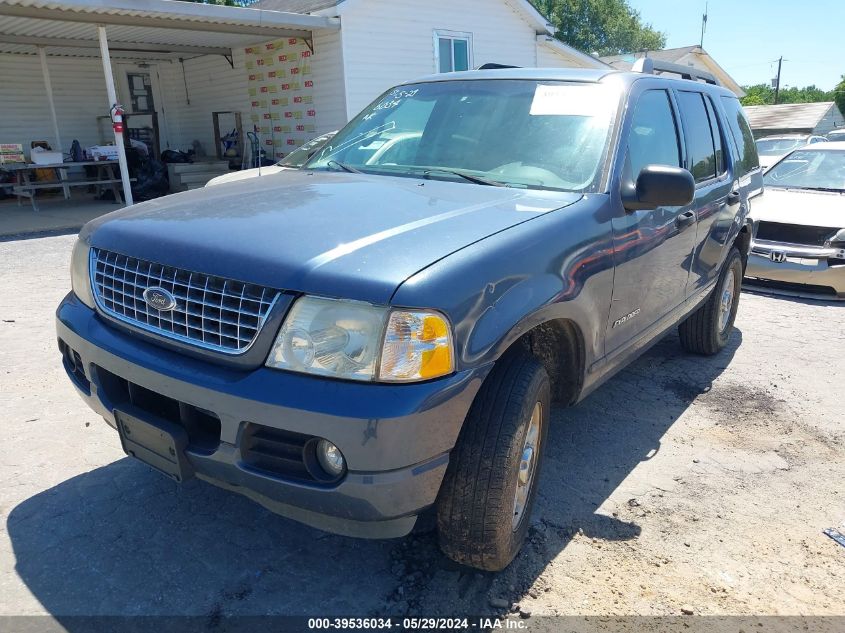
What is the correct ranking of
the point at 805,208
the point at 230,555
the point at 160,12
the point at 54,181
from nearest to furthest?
the point at 230,555 → the point at 805,208 → the point at 160,12 → the point at 54,181

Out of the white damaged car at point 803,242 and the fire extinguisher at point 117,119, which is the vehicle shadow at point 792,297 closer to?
the white damaged car at point 803,242

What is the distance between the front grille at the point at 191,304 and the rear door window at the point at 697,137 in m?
3.00

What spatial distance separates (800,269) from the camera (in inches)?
274

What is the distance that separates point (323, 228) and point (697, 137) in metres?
2.94

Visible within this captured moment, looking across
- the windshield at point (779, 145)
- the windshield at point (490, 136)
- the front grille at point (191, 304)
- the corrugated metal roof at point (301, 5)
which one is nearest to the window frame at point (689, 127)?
the windshield at point (490, 136)

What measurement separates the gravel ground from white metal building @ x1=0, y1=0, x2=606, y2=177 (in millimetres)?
9477

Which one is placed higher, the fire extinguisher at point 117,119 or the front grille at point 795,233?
the fire extinguisher at point 117,119

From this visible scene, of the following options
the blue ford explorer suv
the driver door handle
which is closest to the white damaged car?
the driver door handle

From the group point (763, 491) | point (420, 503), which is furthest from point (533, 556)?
point (763, 491)

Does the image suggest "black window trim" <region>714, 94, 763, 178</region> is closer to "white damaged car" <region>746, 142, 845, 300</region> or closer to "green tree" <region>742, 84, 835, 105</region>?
"white damaged car" <region>746, 142, 845, 300</region>

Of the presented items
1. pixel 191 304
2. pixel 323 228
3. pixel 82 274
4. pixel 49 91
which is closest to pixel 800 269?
pixel 323 228

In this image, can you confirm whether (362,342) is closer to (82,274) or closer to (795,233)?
(82,274)

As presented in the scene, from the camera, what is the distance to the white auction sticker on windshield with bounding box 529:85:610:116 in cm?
328

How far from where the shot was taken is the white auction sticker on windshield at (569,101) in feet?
10.8
